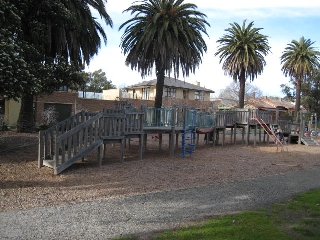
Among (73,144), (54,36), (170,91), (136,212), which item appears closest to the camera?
(136,212)

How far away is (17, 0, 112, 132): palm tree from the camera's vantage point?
12109 mm

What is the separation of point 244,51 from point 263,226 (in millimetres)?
25195

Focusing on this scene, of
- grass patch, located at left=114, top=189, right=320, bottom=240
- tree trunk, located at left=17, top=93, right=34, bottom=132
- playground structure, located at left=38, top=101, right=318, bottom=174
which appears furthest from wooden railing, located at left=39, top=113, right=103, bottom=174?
tree trunk, located at left=17, top=93, right=34, bottom=132

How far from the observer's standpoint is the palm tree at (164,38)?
18.4 meters

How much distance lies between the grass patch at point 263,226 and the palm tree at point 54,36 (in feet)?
23.8

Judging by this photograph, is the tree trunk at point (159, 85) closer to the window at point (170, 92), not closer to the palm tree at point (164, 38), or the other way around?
the palm tree at point (164, 38)

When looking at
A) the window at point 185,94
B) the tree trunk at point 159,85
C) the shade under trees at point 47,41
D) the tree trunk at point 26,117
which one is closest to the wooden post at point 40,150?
the shade under trees at point 47,41

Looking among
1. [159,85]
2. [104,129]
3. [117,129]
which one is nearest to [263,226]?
[104,129]

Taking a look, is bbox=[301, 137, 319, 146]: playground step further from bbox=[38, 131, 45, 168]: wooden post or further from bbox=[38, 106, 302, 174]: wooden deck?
bbox=[38, 131, 45, 168]: wooden post

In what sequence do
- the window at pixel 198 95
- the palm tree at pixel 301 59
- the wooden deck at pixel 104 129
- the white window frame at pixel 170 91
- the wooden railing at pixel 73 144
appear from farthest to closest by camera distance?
the window at pixel 198 95
the white window frame at pixel 170 91
the palm tree at pixel 301 59
the wooden deck at pixel 104 129
the wooden railing at pixel 73 144

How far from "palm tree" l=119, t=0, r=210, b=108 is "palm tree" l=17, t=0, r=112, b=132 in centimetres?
174

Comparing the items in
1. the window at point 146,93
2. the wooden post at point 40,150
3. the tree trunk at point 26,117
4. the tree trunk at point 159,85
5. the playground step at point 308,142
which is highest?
the window at point 146,93

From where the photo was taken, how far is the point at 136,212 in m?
6.30

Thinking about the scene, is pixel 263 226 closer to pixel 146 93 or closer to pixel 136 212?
pixel 136 212
